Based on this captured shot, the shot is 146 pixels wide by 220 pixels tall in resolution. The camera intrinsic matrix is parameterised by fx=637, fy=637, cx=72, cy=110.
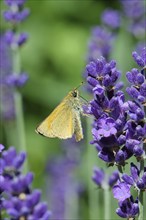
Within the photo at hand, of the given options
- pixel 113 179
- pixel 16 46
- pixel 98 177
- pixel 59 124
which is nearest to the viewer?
pixel 59 124

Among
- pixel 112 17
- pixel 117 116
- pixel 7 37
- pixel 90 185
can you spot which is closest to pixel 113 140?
pixel 117 116

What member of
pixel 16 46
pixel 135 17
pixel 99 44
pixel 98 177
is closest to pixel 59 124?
pixel 98 177

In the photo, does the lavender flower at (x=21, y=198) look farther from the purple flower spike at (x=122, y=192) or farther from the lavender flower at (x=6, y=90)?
the lavender flower at (x=6, y=90)

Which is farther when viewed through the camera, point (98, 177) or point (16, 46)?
point (16, 46)

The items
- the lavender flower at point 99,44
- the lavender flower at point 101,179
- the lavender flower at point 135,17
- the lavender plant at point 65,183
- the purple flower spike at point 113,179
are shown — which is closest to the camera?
the purple flower spike at point 113,179

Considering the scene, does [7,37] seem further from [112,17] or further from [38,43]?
[38,43]

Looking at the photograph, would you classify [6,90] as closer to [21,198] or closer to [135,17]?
[135,17]

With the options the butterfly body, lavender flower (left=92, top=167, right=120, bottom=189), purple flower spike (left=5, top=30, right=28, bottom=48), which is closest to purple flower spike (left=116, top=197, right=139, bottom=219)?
the butterfly body

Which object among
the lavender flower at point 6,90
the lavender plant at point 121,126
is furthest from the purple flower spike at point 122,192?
the lavender flower at point 6,90
